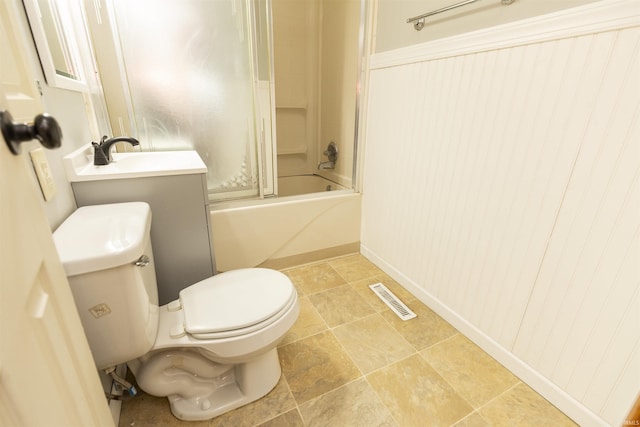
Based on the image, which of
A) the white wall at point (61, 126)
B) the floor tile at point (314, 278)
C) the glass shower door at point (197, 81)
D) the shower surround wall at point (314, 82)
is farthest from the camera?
the shower surround wall at point (314, 82)

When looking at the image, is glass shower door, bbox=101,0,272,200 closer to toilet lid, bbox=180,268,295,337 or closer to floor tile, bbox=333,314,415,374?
toilet lid, bbox=180,268,295,337

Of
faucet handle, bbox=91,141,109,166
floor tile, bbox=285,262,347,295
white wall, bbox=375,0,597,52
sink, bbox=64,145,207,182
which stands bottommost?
floor tile, bbox=285,262,347,295

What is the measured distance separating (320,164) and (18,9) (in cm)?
202

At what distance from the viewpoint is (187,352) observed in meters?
1.06

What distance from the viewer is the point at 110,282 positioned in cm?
78

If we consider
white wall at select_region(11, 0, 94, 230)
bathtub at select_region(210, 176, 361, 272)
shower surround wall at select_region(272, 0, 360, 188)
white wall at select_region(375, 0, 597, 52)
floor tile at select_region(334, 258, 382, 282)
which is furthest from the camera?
shower surround wall at select_region(272, 0, 360, 188)

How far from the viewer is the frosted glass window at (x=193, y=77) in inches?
57.7

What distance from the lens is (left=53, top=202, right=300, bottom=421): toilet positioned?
0.78 metres

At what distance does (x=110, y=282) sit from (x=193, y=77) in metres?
1.24

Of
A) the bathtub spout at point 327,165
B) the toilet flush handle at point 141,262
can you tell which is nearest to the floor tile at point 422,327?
the toilet flush handle at point 141,262

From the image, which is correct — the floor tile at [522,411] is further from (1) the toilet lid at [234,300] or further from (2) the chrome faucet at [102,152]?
(2) the chrome faucet at [102,152]

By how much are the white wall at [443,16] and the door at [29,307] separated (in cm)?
141

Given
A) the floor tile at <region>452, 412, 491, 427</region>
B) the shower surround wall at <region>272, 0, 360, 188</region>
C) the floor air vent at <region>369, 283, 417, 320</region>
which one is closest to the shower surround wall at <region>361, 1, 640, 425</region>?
the floor air vent at <region>369, 283, 417, 320</region>

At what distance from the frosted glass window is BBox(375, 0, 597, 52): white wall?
2.55 ft
